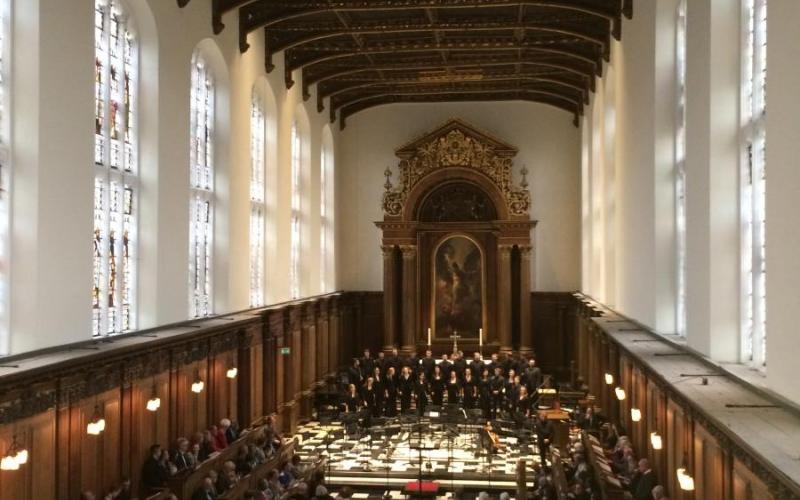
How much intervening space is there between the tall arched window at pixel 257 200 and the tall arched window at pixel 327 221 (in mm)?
7476

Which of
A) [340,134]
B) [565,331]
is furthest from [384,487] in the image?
[340,134]

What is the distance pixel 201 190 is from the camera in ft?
57.8

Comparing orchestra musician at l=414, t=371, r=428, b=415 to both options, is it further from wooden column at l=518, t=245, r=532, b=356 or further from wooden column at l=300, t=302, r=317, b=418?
wooden column at l=518, t=245, r=532, b=356

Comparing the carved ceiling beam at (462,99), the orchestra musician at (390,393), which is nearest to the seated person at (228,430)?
the orchestra musician at (390,393)

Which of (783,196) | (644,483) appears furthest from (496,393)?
(783,196)

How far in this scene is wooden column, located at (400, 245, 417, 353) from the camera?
98.4ft

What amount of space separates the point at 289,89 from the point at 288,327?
23.4 ft

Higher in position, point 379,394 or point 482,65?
point 482,65

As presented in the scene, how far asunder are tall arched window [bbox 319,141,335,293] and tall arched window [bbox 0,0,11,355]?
18.5m

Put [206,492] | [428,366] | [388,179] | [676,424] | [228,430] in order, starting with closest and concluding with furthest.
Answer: [676,424], [206,492], [228,430], [428,366], [388,179]

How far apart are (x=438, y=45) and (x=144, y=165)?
11.1 metres

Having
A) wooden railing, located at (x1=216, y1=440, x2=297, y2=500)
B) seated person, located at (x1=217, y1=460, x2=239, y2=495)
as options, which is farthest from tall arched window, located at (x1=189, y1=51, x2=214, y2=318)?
seated person, located at (x1=217, y1=460, x2=239, y2=495)

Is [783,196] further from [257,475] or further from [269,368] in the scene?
[269,368]

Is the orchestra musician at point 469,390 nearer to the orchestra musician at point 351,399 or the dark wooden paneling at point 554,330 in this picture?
the orchestra musician at point 351,399
